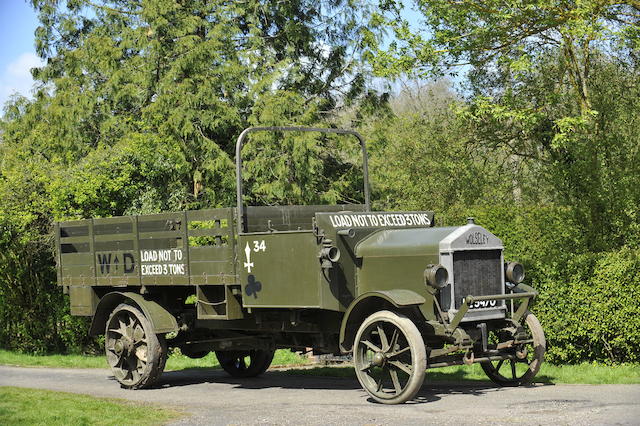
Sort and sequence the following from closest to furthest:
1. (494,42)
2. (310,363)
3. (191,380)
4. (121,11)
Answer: (191,380), (310,363), (494,42), (121,11)

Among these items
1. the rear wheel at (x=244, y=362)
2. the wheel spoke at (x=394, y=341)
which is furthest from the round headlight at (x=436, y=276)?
the rear wheel at (x=244, y=362)

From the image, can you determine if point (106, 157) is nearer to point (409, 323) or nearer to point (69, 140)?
point (69, 140)

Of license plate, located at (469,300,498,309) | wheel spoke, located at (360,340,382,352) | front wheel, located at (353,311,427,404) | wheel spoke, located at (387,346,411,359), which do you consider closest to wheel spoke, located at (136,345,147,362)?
front wheel, located at (353,311,427,404)

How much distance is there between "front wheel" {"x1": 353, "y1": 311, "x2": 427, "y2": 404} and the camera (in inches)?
354

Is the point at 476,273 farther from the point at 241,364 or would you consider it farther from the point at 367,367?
the point at 241,364

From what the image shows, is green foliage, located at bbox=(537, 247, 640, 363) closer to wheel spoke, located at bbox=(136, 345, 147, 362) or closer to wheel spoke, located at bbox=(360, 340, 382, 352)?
wheel spoke, located at bbox=(360, 340, 382, 352)

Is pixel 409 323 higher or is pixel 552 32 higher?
pixel 552 32

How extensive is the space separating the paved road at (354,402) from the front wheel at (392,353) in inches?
6.7

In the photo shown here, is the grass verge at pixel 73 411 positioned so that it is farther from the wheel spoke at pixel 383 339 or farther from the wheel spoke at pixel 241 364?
the wheel spoke at pixel 241 364

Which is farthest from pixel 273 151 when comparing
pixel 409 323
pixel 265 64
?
pixel 409 323

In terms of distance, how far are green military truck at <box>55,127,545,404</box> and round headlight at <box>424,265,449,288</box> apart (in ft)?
0.05

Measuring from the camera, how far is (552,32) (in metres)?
17.1

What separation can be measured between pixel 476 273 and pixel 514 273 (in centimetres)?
57

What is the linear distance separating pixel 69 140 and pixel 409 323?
1490 cm
